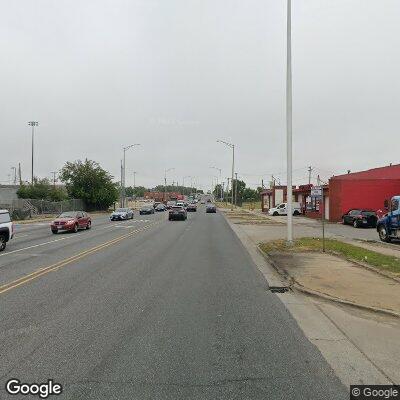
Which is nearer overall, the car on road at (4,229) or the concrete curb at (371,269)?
the concrete curb at (371,269)

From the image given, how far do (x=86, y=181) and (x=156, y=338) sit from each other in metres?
63.8

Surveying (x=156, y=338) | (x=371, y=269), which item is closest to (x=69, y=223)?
(x=371, y=269)

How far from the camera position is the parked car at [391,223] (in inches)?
907

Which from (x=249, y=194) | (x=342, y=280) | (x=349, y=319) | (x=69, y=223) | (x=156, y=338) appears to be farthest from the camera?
(x=249, y=194)

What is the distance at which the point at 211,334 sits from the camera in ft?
22.6

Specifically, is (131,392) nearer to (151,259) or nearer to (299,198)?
(151,259)

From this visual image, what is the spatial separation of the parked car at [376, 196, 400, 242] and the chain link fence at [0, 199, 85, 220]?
3839 centimetres

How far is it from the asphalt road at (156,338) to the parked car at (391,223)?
524 inches

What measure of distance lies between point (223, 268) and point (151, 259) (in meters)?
3.15

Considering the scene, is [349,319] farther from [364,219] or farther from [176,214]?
[176,214]

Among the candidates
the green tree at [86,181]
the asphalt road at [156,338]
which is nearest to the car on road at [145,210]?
the green tree at [86,181]

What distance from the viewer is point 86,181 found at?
68062mm

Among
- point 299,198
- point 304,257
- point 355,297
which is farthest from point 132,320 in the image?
point 299,198

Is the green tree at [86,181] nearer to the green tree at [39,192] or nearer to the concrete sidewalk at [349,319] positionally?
the green tree at [39,192]
